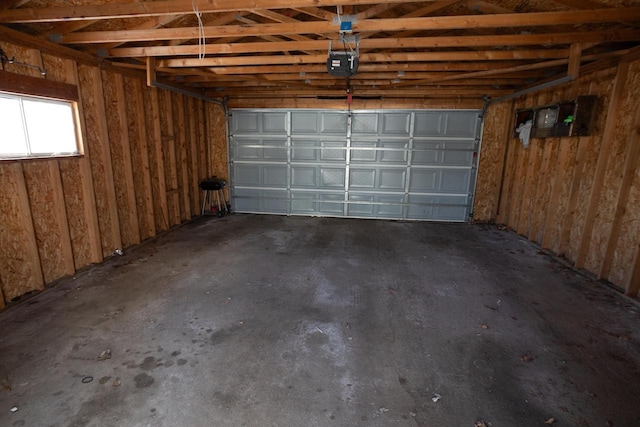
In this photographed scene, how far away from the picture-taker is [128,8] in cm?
274

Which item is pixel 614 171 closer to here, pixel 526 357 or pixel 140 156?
pixel 526 357

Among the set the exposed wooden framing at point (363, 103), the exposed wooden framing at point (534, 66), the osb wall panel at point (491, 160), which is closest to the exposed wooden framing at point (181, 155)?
the exposed wooden framing at point (363, 103)

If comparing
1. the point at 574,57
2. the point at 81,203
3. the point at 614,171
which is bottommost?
the point at 81,203

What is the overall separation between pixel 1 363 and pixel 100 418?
1.19 meters

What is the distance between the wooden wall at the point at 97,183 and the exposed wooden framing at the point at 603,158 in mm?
6771

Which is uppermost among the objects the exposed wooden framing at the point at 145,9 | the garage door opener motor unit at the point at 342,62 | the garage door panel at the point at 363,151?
the exposed wooden framing at the point at 145,9

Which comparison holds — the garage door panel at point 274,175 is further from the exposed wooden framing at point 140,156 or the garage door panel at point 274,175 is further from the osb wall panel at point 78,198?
the osb wall panel at point 78,198

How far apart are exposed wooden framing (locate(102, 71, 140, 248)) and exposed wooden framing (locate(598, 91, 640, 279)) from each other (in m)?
6.80

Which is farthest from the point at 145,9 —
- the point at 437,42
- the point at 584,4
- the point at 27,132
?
the point at 584,4

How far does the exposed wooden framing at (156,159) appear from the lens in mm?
5441

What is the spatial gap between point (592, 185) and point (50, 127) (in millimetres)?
6965

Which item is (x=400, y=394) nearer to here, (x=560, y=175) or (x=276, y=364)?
(x=276, y=364)

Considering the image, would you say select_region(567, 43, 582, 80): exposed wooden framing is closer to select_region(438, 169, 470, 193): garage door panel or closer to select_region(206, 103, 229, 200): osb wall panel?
select_region(438, 169, 470, 193): garage door panel

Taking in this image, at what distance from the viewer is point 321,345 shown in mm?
2674
